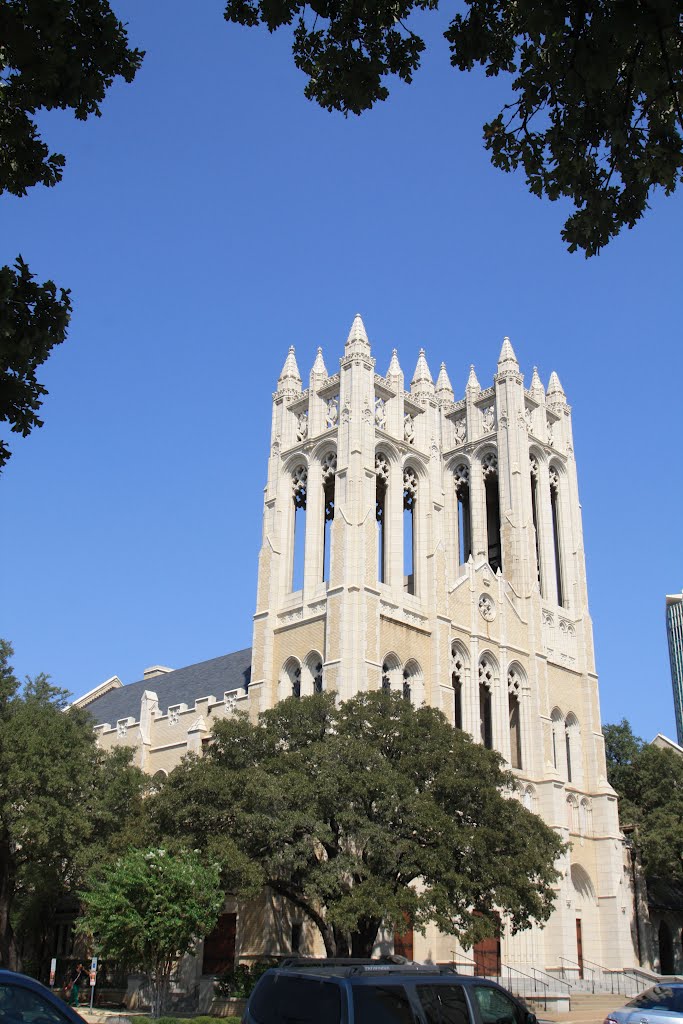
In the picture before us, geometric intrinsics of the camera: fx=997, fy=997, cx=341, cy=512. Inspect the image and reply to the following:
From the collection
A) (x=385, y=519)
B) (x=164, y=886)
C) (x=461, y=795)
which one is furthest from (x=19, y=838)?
(x=385, y=519)

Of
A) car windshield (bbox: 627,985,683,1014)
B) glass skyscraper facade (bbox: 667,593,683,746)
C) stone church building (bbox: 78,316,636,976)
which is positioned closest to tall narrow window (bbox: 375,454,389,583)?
stone church building (bbox: 78,316,636,976)

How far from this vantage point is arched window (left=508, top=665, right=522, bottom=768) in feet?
153

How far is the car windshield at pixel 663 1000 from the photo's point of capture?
15102 millimetres

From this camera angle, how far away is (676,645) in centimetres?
15638

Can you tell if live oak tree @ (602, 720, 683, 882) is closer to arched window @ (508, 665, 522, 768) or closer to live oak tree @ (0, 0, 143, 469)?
arched window @ (508, 665, 522, 768)

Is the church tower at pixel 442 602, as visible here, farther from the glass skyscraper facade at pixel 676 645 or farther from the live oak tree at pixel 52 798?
the glass skyscraper facade at pixel 676 645

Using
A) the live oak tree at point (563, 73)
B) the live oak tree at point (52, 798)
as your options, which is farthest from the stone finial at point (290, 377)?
the live oak tree at point (563, 73)

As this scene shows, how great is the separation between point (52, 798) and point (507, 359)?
33390mm

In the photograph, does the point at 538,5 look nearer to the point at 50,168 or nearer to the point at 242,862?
the point at 50,168

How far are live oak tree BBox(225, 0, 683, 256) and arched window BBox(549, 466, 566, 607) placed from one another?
44804 millimetres

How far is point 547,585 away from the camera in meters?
51.2

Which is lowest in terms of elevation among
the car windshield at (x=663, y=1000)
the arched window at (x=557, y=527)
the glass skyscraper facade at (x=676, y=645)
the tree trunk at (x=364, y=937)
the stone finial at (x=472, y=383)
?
the car windshield at (x=663, y=1000)

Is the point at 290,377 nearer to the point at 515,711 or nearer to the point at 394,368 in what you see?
the point at 394,368

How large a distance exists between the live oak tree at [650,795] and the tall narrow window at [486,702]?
31.2 feet
